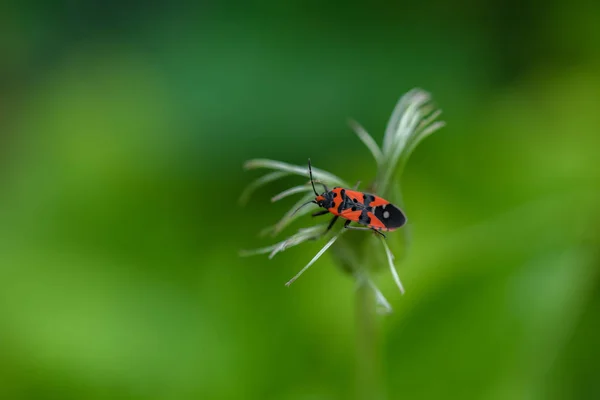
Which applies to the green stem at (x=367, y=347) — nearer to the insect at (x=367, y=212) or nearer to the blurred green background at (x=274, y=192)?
the insect at (x=367, y=212)

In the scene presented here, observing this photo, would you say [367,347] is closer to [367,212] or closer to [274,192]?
[367,212]

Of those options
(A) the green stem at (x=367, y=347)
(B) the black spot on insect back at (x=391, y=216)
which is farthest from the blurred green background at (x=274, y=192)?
(B) the black spot on insect back at (x=391, y=216)

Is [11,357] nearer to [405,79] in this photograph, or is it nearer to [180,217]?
[180,217]

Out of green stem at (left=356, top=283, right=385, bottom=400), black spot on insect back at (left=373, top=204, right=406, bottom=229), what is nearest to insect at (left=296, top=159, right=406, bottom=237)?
black spot on insect back at (left=373, top=204, right=406, bottom=229)

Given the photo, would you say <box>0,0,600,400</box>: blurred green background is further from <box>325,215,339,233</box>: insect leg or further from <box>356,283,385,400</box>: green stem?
<box>325,215,339,233</box>: insect leg

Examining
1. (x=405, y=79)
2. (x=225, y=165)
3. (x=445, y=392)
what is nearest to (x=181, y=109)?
(x=225, y=165)

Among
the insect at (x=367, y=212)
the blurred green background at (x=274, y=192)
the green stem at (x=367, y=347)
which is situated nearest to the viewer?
the insect at (x=367, y=212)

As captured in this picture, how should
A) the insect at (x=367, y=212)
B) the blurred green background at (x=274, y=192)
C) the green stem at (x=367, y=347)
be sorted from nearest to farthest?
the insect at (x=367, y=212)
the green stem at (x=367, y=347)
the blurred green background at (x=274, y=192)
